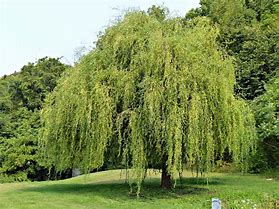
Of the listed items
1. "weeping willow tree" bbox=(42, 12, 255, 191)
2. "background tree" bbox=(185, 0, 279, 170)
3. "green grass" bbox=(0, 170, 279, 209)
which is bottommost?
"green grass" bbox=(0, 170, 279, 209)

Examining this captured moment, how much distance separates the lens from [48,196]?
498 inches

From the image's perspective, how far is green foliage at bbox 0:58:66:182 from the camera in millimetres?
24938

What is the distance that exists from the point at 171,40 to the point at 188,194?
4.50 meters

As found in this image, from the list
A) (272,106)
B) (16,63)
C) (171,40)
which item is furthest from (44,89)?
(171,40)

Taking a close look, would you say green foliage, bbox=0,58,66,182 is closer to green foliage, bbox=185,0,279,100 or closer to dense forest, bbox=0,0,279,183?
dense forest, bbox=0,0,279,183

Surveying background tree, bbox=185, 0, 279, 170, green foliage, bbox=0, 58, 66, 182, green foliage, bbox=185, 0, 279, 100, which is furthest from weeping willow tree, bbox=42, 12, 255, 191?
green foliage, bbox=0, 58, 66, 182

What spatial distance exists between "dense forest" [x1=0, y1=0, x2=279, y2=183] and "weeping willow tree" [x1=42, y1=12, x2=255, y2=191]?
91 millimetres

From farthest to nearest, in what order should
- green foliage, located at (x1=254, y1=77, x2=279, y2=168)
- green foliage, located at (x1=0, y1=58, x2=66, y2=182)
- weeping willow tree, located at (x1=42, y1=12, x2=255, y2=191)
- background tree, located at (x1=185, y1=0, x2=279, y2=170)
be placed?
1. background tree, located at (x1=185, y1=0, x2=279, y2=170)
2. green foliage, located at (x1=0, y1=58, x2=66, y2=182)
3. green foliage, located at (x1=254, y1=77, x2=279, y2=168)
4. weeping willow tree, located at (x1=42, y1=12, x2=255, y2=191)

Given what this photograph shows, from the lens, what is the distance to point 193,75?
12.7 m

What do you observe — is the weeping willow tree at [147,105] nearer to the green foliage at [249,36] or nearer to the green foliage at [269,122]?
the green foliage at [269,122]

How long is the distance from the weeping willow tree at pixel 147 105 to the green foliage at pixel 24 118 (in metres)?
11.4

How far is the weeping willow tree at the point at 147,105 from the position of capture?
482 inches

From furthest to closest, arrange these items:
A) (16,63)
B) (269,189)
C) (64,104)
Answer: (16,63)
(269,189)
(64,104)

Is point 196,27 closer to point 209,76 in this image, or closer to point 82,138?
point 209,76
